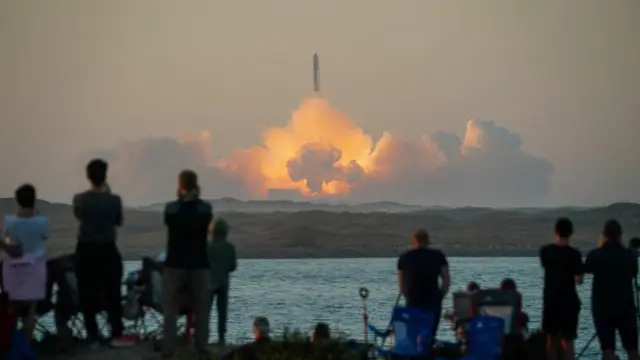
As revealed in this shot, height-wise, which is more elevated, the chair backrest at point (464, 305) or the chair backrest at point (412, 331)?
the chair backrest at point (464, 305)

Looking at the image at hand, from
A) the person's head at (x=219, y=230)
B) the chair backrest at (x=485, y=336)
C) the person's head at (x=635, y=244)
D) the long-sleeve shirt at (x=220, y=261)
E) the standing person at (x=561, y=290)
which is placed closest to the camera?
the chair backrest at (x=485, y=336)

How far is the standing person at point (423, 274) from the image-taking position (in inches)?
581

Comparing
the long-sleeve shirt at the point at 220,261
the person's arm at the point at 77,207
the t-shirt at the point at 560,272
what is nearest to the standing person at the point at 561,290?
the t-shirt at the point at 560,272

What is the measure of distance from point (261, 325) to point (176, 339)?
3.62ft

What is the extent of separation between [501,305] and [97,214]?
4.07 metres

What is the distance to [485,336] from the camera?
44.7 ft

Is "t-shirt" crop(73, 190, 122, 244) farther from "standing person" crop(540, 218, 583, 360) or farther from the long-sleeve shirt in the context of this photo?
"standing person" crop(540, 218, 583, 360)

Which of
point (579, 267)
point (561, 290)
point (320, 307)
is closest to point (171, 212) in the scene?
point (561, 290)

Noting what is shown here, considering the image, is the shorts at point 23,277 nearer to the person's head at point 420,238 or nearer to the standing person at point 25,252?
the standing person at point 25,252

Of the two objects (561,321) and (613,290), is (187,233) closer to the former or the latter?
(561,321)

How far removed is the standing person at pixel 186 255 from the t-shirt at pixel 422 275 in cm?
209

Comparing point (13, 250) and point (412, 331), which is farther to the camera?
point (412, 331)

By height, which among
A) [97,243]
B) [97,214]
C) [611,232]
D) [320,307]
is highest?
[97,214]

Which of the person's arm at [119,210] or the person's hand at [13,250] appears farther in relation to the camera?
the person's arm at [119,210]
